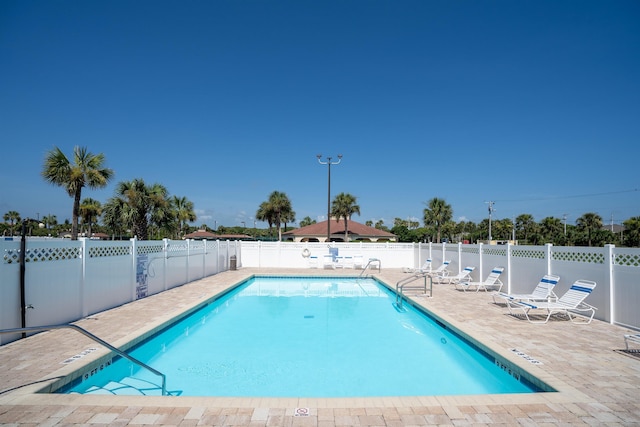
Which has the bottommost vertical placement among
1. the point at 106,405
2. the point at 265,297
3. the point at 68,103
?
the point at 265,297

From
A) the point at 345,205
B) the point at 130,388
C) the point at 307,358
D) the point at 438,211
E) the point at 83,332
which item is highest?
the point at 345,205

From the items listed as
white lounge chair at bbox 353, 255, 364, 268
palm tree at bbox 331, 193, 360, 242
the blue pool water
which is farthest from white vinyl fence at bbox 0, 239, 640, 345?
palm tree at bbox 331, 193, 360, 242

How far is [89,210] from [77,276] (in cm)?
3999

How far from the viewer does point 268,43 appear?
16016mm

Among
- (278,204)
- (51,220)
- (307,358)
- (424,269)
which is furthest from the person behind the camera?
(51,220)

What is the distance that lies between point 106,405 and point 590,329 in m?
7.62

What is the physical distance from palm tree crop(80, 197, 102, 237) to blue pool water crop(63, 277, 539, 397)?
3780 centimetres

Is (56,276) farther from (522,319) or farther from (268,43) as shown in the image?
(268,43)

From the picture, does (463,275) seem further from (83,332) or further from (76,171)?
(76,171)

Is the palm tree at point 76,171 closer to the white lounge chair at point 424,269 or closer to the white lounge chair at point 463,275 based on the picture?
the white lounge chair at point 424,269

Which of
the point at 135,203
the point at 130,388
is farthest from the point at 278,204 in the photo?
the point at 130,388

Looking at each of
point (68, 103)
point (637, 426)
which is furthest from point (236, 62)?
point (637, 426)

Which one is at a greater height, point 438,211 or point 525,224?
point 438,211

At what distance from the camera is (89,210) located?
133 feet
